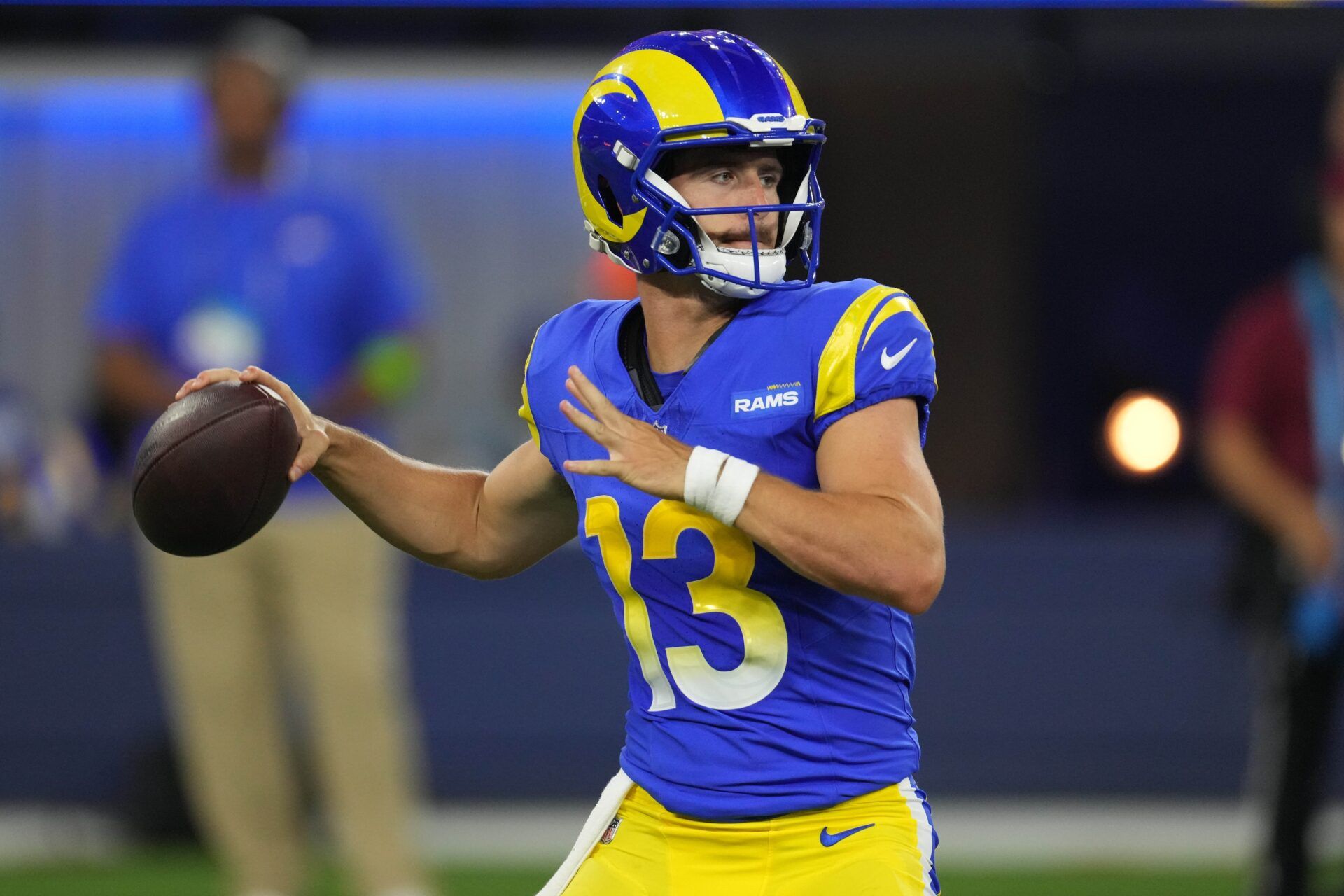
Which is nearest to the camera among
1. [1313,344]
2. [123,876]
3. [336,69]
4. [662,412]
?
[662,412]

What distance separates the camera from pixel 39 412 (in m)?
7.27

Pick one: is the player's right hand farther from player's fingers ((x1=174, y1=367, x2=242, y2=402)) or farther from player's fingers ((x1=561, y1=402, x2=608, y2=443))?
player's fingers ((x1=561, y1=402, x2=608, y2=443))

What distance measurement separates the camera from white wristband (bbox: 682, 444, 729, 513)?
230 cm

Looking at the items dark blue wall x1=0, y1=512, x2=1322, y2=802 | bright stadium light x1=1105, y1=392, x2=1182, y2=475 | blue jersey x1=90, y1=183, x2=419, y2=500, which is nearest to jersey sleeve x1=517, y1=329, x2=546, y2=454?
blue jersey x1=90, y1=183, x2=419, y2=500

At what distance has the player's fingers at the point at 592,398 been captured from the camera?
7.88 feet

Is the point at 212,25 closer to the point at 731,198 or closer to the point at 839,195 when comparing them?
the point at 839,195

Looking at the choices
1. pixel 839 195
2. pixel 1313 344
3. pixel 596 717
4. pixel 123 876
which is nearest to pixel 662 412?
pixel 1313 344

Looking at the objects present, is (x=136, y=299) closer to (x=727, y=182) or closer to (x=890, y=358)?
(x=727, y=182)

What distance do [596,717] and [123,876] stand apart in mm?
1694

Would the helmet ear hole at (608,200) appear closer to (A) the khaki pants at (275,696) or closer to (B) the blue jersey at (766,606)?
(B) the blue jersey at (766,606)

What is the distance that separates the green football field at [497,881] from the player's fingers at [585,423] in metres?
3.07

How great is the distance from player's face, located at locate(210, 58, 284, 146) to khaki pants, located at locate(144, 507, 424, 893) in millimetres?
1027

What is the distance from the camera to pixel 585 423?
2.42 meters

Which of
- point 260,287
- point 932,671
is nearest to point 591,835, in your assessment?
point 260,287
